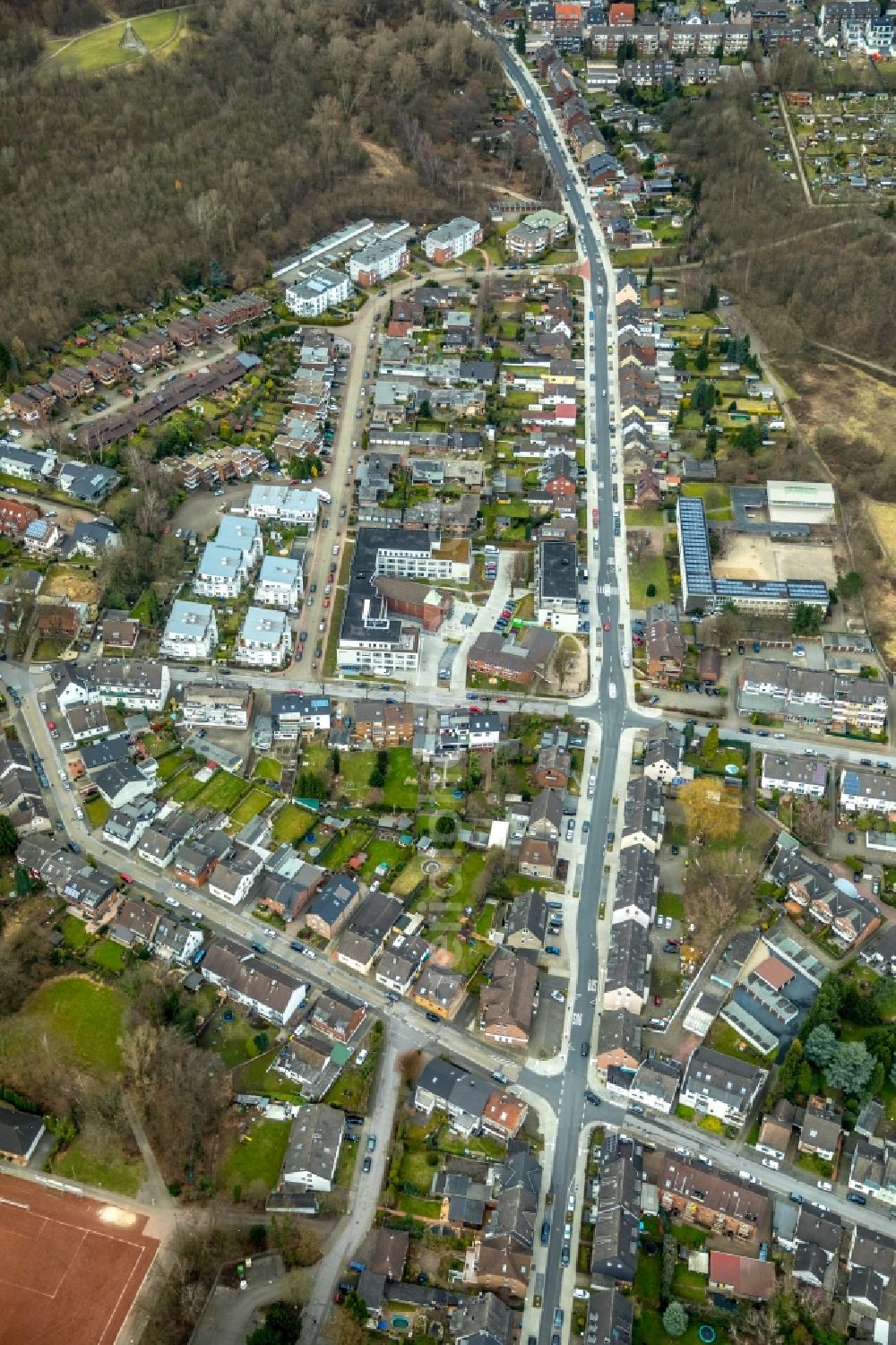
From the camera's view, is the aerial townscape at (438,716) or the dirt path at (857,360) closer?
the aerial townscape at (438,716)

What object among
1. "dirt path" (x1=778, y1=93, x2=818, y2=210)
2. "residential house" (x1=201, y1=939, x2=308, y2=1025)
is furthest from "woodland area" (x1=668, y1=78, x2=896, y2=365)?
"residential house" (x1=201, y1=939, x2=308, y2=1025)

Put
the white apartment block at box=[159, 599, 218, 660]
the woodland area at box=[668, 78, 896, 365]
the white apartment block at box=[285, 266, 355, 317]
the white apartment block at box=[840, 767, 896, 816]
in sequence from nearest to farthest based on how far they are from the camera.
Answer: the white apartment block at box=[840, 767, 896, 816]
the white apartment block at box=[159, 599, 218, 660]
the woodland area at box=[668, 78, 896, 365]
the white apartment block at box=[285, 266, 355, 317]

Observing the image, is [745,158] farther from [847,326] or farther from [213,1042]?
[213,1042]

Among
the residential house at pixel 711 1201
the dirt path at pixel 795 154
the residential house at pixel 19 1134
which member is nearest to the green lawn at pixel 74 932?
the residential house at pixel 19 1134

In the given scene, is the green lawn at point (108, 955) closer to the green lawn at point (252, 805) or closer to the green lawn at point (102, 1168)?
the green lawn at point (102, 1168)

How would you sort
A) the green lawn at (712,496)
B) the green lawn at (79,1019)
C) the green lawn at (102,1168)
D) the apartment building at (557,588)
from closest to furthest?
1. the green lawn at (102,1168)
2. the green lawn at (79,1019)
3. the apartment building at (557,588)
4. the green lawn at (712,496)

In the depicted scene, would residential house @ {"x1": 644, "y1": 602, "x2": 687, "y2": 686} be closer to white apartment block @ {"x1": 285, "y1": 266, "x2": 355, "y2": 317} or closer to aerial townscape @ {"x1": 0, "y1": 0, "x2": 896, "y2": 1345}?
aerial townscape @ {"x1": 0, "y1": 0, "x2": 896, "y2": 1345}

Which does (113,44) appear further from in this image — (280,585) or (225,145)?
(280,585)
